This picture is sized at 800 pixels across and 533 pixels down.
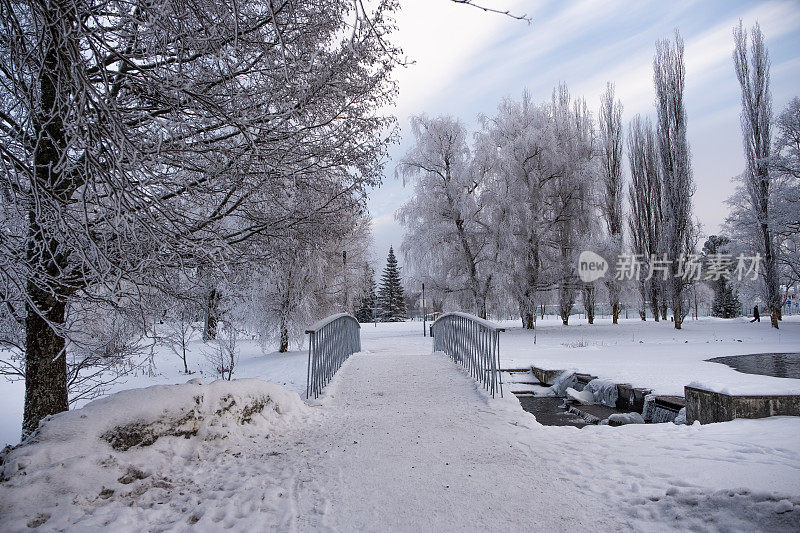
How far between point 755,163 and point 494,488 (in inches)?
955

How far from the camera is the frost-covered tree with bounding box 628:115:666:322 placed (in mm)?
25766

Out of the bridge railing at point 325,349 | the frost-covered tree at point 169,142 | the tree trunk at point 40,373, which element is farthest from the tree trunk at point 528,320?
the tree trunk at point 40,373

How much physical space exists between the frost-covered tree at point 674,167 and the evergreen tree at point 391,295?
2797 centimetres

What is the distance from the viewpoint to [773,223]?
17.5 meters

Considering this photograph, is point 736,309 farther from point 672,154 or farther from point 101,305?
point 101,305

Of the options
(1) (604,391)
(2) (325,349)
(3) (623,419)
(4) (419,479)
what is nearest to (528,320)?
(1) (604,391)

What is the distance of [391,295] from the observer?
4753cm

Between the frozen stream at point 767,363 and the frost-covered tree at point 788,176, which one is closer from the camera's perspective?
the frozen stream at point 767,363

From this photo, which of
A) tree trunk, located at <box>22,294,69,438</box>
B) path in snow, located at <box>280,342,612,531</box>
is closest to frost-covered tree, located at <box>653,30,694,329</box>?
path in snow, located at <box>280,342,612,531</box>

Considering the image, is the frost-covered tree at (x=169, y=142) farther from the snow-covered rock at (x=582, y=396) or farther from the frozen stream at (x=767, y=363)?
the frozen stream at (x=767, y=363)

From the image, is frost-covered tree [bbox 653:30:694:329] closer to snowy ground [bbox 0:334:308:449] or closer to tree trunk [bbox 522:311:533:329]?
tree trunk [bbox 522:311:533:329]

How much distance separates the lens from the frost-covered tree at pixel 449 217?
19.5m

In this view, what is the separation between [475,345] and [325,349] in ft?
7.32

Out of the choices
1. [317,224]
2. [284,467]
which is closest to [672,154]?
[317,224]
